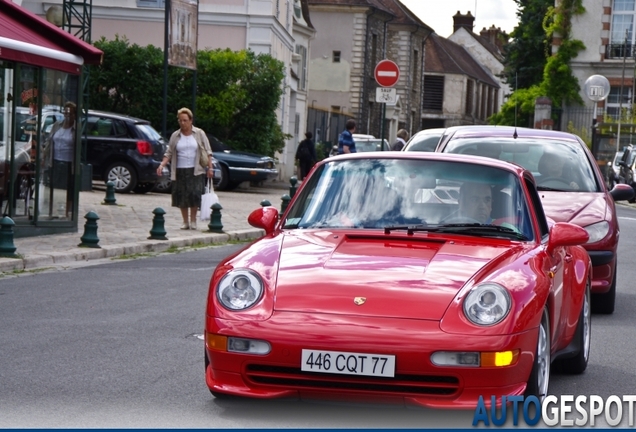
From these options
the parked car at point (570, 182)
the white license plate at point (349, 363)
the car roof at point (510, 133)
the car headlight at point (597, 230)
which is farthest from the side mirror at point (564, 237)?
the car roof at point (510, 133)

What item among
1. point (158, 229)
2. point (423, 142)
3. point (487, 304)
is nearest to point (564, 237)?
point (487, 304)

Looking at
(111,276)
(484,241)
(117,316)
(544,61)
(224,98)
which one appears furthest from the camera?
(544,61)

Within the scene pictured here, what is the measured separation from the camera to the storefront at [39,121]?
53.1 feet

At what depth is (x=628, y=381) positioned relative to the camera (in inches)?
307

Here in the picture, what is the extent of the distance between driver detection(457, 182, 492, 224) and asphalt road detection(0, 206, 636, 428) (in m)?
1.11

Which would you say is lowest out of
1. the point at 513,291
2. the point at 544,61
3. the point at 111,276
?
the point at 111,276

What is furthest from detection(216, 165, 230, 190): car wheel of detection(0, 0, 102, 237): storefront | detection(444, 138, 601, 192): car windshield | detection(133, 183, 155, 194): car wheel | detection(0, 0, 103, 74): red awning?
detection(444, 138, 601, 192): car windshield

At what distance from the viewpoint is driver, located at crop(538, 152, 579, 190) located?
12.4 m

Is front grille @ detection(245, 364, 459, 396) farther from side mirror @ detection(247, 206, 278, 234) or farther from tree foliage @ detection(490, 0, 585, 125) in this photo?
tree foliage @ detection(490, 0, 585, 125)

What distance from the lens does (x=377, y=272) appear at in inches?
254

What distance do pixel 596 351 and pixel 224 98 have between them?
88.3 ft

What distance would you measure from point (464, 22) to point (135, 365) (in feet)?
388

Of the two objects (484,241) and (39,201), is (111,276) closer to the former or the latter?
(39,201)

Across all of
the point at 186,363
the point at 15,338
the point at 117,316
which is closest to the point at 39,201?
the point at 117,316
